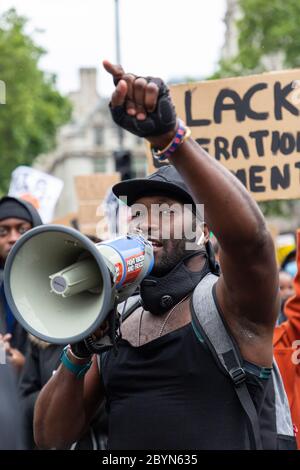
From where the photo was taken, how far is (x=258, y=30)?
26344 mm

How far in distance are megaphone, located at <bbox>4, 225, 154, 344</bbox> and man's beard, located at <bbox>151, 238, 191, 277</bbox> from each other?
0.19m

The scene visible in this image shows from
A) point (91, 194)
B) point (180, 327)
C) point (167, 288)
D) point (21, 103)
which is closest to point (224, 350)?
point (180, 327)

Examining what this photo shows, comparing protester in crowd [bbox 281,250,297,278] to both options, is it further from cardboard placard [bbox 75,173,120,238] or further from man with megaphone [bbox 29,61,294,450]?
man with megaphone [bbox 29,61,294,450]

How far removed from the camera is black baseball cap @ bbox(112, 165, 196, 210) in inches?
107

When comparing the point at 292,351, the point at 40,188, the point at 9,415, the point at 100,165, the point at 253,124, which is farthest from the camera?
the point at 100,165

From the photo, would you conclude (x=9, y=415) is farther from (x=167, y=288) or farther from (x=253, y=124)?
(x=253, y=124)

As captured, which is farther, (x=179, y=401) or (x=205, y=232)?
(x=205, y=232)

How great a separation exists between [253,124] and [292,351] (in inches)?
59.5

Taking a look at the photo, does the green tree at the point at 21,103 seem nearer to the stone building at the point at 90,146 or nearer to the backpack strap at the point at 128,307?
the backpack strap at the point at 128,307

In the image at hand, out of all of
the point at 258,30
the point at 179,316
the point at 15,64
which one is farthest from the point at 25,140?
the point at 179,316

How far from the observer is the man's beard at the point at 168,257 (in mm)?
2732

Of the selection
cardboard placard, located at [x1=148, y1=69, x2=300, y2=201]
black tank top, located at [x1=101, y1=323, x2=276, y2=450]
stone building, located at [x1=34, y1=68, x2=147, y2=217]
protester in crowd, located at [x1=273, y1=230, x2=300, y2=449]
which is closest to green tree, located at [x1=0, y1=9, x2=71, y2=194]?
cardboard placard, located at [x1=148, y1=69, x2=300, y2=201]

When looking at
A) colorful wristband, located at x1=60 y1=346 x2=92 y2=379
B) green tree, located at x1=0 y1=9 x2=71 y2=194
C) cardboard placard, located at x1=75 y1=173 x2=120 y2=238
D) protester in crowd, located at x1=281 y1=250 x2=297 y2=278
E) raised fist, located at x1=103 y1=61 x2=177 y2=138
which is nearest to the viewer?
raised fist, located at x1=103 y1=61 x2=177 y2=138

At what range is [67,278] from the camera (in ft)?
7.80
